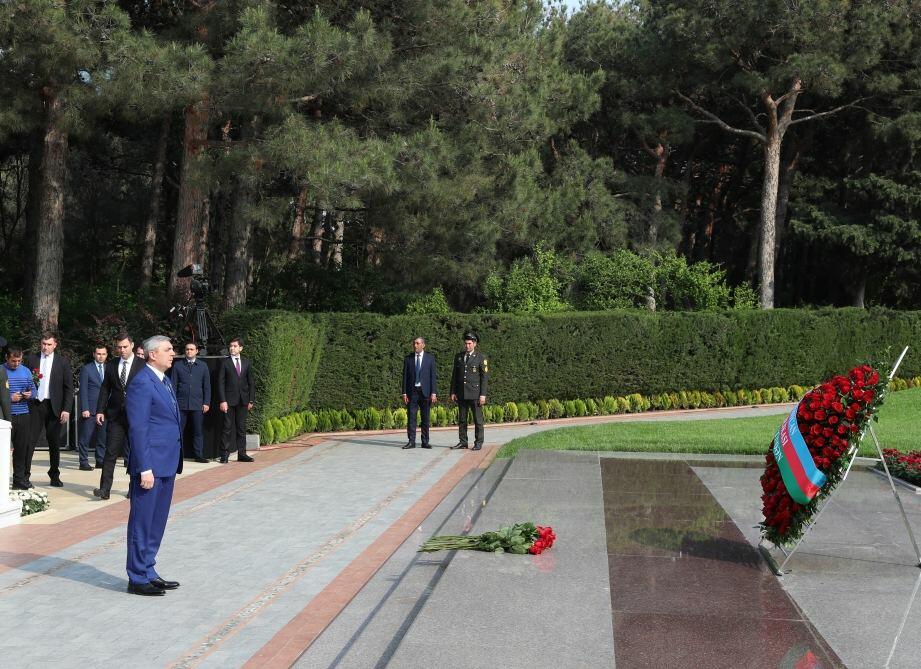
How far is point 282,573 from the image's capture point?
8.46 metres

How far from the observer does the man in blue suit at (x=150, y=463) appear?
25.3 ft

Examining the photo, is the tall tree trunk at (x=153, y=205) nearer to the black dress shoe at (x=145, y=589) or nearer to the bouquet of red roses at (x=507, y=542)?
the bouquet of red roses at (x=507, y=542)

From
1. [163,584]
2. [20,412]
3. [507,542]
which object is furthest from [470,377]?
[163,584]

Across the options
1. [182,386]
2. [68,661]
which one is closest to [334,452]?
[182,386]

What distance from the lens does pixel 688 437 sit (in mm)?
17938

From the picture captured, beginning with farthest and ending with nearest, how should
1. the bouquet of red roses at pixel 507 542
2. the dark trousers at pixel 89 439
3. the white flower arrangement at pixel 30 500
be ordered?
the dark trousers at pixel 89 439 < the white flower arrangement at pixel 30 500 < the bouquet of red roses at pixel 507 542

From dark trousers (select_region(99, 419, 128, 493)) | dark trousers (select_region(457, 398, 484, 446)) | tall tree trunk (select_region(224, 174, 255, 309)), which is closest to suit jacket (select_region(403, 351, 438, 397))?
dark trousers (select_region(457, 398, 484, 446))

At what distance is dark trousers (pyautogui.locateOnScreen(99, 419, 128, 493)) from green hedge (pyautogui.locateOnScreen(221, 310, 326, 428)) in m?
4.55

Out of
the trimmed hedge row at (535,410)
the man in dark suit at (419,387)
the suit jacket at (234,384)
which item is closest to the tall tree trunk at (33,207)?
the trimmed hedge row at (535,410)

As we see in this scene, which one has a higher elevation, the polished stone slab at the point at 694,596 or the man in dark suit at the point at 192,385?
the man in dark suit at the point at 192,385

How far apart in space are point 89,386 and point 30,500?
3.77 metres

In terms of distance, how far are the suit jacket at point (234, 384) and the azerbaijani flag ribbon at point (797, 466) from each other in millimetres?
9314

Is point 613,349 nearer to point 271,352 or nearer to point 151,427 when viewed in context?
point 271,352

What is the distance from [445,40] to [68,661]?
20024mm
